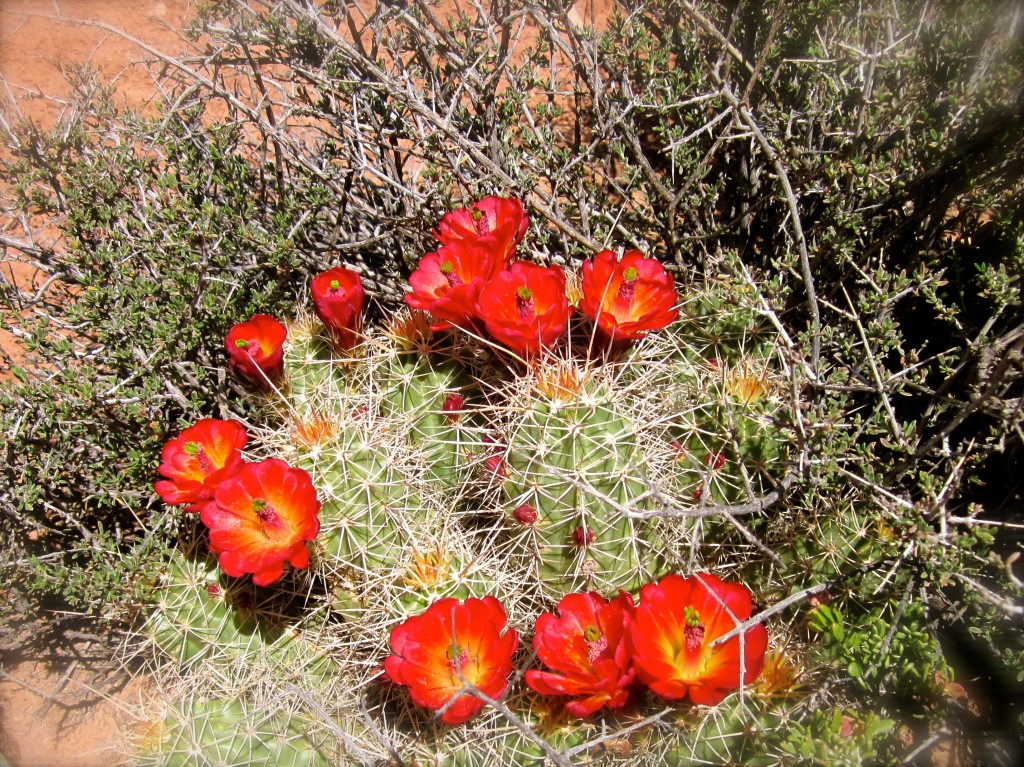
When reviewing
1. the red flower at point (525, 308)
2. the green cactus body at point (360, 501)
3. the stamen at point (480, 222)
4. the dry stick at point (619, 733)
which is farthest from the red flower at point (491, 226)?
the dry stick at point (619, 733)

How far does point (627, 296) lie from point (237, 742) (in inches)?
56.4

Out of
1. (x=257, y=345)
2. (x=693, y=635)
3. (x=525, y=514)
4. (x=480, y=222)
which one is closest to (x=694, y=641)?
(x=693, y=635)

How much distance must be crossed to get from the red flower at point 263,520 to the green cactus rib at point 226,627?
30cm

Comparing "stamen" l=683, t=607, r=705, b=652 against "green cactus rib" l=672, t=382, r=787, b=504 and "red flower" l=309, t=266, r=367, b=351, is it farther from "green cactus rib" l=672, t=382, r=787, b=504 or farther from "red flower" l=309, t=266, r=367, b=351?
"red flower" l=309, t=266, r=367, b=351

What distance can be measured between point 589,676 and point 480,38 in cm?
210

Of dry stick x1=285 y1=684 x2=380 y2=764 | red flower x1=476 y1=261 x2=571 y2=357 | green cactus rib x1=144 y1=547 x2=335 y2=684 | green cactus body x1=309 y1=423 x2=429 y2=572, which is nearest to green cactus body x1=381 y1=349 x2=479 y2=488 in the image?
green cactus body x1=309 y1=423 x2=429 y2=572

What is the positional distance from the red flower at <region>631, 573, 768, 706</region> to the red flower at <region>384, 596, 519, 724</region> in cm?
29

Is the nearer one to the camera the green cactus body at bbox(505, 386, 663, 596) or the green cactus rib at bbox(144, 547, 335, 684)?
the green cactus body at bbox(505, 386, 663, 596)

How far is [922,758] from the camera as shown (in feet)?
5.07

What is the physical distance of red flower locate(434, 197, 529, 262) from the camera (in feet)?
6.00

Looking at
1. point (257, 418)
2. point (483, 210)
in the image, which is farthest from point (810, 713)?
point (257, 418)

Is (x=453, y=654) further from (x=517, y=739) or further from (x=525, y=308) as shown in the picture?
(x=525, y=308)

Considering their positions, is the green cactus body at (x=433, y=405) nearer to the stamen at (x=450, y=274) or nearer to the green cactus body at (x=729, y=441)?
the stamen at (x=450, y=274)

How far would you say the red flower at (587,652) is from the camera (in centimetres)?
141
